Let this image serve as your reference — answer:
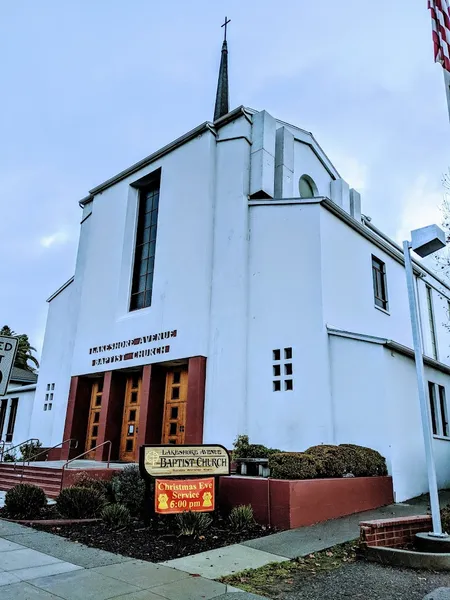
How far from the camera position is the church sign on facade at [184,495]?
8867mm

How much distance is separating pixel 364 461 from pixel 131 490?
5.21 meters

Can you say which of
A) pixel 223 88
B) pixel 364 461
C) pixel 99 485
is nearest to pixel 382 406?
pixel 364 461

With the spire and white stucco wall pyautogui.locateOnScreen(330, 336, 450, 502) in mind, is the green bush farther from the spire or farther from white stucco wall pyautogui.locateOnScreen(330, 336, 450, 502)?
the spire

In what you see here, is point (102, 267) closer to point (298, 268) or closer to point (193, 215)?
point (193, 215)

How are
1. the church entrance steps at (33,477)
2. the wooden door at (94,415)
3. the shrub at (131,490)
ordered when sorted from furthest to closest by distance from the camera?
the wooden door at (94,415), the church entrance steps at (33,477), the shrub at (131,490)

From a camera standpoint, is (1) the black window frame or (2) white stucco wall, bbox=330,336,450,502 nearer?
(2) white stucco wall, bbox=330,336,450,502

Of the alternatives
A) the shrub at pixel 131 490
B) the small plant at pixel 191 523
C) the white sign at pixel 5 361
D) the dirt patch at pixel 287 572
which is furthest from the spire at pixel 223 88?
the white sign at pixel 5 361

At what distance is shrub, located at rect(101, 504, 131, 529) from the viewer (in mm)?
9086

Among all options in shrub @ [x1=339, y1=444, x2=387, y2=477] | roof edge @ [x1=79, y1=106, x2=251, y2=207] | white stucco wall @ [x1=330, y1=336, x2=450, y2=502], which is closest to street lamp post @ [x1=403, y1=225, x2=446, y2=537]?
shrub @ [x1=339, y1=444, x2=387, y2=477]

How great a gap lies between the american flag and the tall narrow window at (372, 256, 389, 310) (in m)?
8.53

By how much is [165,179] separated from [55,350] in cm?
907

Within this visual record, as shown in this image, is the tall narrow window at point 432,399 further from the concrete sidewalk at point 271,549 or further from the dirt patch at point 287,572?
the dirt patch at point 287,572

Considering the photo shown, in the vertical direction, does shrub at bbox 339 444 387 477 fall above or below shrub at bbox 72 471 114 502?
above

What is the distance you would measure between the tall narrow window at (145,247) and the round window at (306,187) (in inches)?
234
